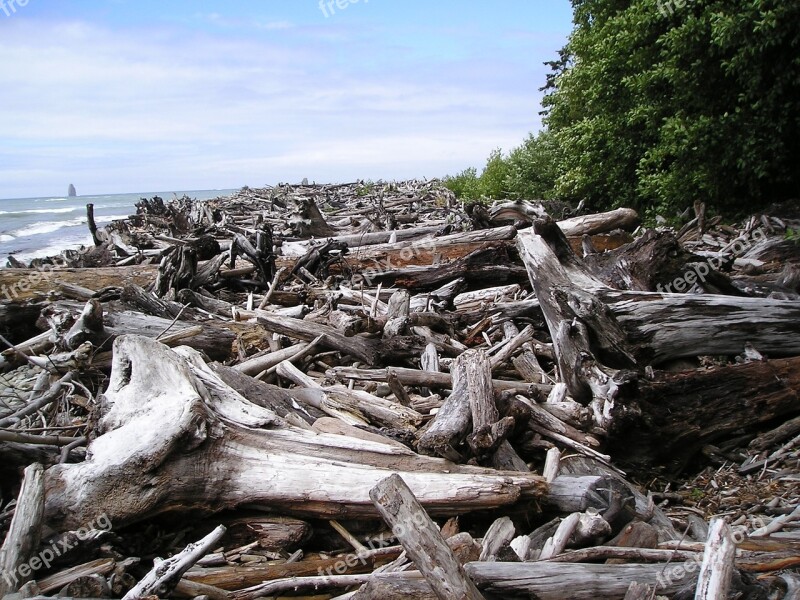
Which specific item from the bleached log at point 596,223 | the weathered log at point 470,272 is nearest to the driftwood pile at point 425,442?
the weathered log at point 470,272

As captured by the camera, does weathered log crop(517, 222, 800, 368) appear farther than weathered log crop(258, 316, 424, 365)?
No

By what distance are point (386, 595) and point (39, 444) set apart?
3.01m

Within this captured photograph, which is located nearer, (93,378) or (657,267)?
(93,378)

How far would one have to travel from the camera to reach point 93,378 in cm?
585

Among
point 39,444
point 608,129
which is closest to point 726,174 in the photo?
point 608,129

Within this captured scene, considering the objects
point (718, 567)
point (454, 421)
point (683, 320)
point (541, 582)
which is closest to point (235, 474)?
point (454, 421)

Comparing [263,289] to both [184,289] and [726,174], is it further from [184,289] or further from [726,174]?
[726,174]

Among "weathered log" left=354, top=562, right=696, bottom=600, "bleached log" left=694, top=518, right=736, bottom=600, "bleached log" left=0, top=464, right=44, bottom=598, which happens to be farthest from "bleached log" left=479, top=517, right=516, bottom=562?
"bleached log" left=0, top=464, right=44, bottom=598

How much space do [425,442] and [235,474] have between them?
1213 mm

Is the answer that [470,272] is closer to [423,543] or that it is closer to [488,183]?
[423,543]

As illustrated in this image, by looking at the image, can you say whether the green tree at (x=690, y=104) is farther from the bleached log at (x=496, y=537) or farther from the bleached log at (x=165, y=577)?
the bleached log at (x=165, y=577)

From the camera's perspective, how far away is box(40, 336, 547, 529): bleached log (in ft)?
11.5

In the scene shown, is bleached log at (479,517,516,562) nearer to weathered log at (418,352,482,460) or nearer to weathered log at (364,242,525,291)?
weathered log at (418,352,482,460)

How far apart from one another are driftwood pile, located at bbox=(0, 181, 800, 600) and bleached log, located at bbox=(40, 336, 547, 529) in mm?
13
